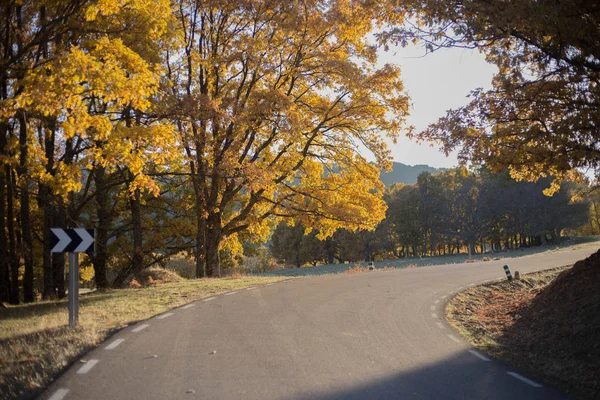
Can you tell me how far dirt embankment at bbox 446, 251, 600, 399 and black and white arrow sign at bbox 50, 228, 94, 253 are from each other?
6753mm

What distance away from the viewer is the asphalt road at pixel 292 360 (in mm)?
5379

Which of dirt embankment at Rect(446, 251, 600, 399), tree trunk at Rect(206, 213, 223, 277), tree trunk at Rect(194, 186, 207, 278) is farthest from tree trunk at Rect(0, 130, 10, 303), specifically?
dirt embankment at Rect(446, 251, 600, 399)

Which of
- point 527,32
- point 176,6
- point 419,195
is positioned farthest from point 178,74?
point 419,195

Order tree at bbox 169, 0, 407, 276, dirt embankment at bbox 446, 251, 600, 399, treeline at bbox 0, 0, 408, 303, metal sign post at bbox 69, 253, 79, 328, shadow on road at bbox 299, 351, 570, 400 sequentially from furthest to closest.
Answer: tree at bbox 169, 0, 407, 276 < treeline at bbox 0, 0, 408, 303 < metal sign post at bbox 69, 253, 79, 328 < dirt embankment at bbox 446, 251, 600, 399 < shadow on road at bbox 299, 351, 570, 400

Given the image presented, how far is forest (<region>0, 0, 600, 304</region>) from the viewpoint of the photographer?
9.39 m

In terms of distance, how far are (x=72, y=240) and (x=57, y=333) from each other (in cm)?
153

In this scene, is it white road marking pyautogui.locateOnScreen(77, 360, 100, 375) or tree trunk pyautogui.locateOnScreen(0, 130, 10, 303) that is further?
tree trunk pyautogui.locateOnScreen(0, 130, 10, 303)

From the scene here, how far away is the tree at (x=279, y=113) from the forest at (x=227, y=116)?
0.30 ft

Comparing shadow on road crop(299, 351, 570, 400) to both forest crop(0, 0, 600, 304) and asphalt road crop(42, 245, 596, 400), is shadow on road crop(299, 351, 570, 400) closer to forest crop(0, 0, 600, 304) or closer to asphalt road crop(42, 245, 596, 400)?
asphalt road crop(42, 245, 596, 400)

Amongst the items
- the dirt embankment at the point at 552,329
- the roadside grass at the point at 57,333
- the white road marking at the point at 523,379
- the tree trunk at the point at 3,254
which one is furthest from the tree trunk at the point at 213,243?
the white road marking at the point at 523,379

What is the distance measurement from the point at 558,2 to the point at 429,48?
2.04m

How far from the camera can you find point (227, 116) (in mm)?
18625

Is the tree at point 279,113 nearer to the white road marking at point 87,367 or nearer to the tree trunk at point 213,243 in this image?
the tree trunk at point 213,243

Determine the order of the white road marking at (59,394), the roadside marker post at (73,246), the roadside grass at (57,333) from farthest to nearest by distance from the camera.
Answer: the roadside marker post at (73,246), the roadside grass at (57,333), the white road marking at (59,394)
